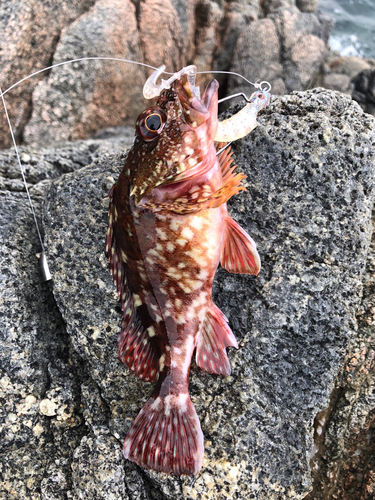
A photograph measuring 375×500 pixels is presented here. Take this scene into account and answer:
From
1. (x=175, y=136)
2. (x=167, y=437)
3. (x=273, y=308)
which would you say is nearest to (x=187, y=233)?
(x=175, y=136)

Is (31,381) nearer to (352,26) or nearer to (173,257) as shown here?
(173,257)

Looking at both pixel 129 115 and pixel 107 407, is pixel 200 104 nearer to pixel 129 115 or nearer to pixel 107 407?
pixel 107 407

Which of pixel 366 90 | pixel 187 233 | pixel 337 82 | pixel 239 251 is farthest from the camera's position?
pixel 337 82

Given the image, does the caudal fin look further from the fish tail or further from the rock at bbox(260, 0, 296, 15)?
the rock at bbox(260, 0, 296, 15)

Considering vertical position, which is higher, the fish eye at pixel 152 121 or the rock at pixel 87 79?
the fish eye at pixel 152 121

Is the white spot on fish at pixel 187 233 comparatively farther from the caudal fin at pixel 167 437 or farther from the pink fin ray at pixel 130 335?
the caudal fin at pixel 167 437

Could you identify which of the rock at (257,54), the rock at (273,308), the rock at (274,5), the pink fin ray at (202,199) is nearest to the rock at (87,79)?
the rock at (257,54)

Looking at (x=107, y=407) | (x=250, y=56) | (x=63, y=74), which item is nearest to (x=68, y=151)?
(x=63, y=74)

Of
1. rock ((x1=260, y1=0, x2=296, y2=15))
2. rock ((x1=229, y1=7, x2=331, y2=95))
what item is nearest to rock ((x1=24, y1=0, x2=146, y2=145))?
rock ((x1=229, y1=7, x2=331, y2=95))
